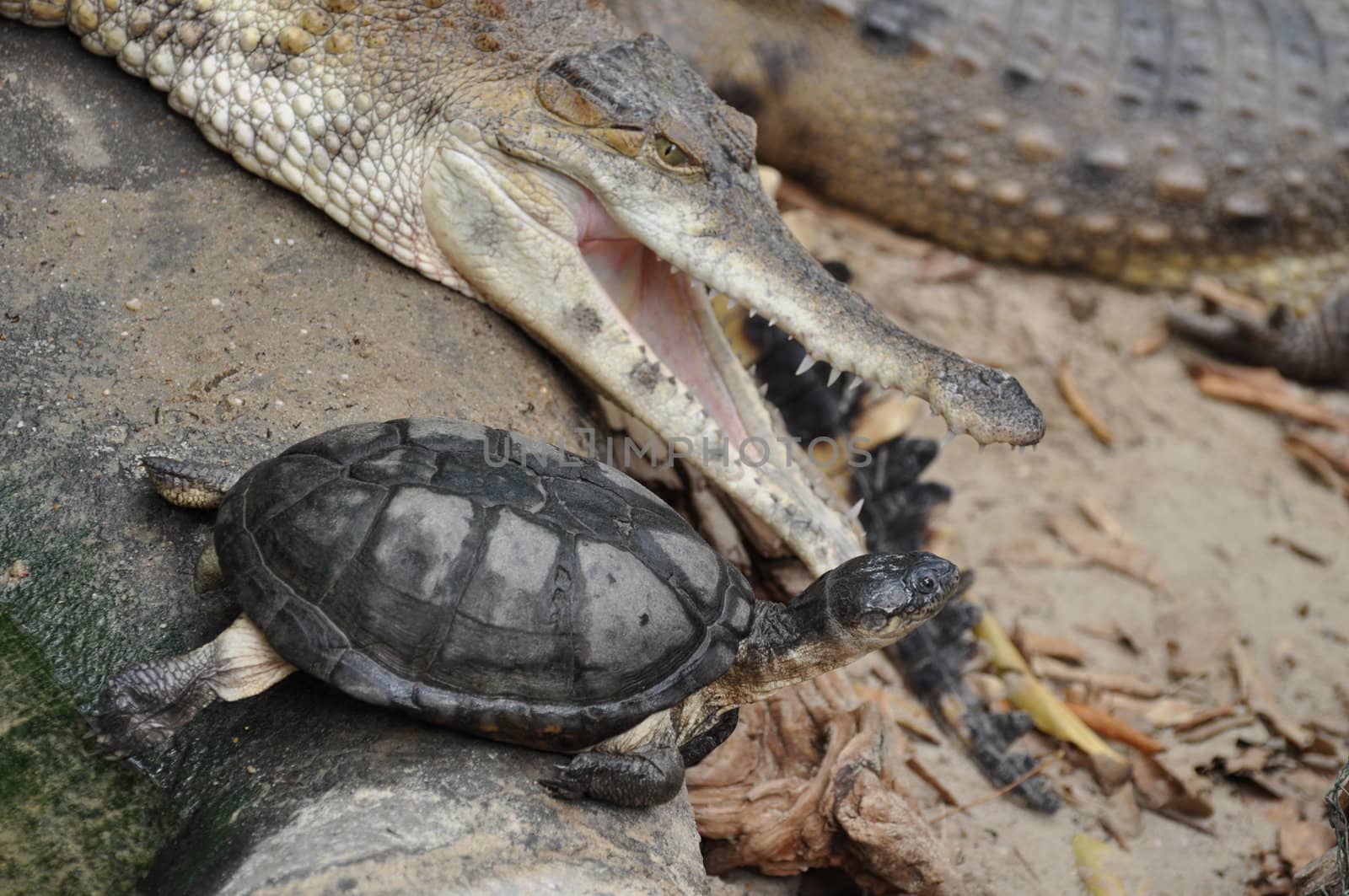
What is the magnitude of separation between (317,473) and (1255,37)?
486cm

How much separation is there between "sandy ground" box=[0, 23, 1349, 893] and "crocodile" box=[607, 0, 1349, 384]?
8.9 inches

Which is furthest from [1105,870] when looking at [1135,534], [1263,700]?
[1135,534]

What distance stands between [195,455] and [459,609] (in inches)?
30.4

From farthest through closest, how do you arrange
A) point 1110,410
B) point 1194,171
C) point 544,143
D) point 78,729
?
point 1194,171 < point 1110,410 < point 544,143 < point 78,729

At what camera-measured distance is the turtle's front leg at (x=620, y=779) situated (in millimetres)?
2068

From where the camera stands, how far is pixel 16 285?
8.66 ft

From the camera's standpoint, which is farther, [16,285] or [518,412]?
[518,412]

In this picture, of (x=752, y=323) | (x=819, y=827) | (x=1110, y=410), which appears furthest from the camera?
(x=1110, y=410)

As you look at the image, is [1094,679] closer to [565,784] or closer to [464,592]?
[565,784]

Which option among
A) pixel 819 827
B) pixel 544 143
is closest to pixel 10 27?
pixel 544 143

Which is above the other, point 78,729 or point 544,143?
point 544,143

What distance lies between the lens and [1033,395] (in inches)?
180

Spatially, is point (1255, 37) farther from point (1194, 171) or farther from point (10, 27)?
point (10, 27)

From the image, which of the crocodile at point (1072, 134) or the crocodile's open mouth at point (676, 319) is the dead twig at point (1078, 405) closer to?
the crocodile at point (1072, 134)
